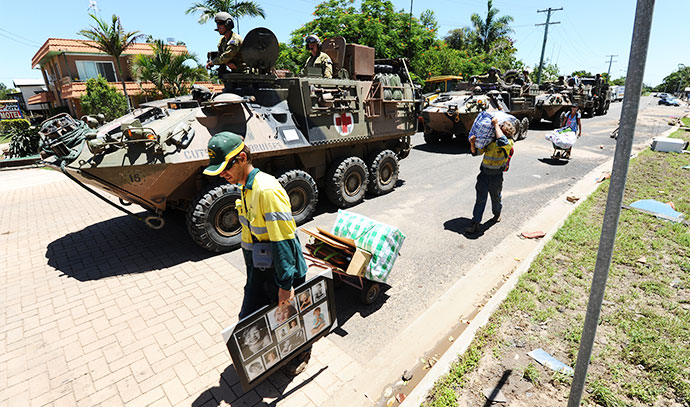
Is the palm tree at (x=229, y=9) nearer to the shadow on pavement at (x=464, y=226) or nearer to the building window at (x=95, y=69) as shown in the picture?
the building window at (x=95, y=69)

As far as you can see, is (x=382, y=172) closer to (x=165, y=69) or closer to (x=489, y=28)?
(x=165, y=69)

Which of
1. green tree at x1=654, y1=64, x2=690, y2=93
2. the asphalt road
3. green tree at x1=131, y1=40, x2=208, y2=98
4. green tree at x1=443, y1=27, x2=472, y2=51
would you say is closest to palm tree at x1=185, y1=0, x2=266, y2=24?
green tree at x1=131, y1=40, x2=208, y2=98

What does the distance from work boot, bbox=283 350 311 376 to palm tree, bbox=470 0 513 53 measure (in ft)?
134

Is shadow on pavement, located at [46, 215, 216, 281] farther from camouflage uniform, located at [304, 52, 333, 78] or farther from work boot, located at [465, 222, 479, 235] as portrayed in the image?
work boot, located at [465, 222, 479, 235]

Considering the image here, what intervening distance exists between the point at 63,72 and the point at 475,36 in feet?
122

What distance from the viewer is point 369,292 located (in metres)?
3.96

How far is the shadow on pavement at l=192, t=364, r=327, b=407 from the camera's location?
2838 millimetres

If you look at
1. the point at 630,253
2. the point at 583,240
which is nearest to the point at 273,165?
the point at 583,240

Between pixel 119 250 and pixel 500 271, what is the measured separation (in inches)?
235

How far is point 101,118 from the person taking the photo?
620 cm

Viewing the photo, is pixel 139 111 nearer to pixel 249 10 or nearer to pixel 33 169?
pixel 33 169

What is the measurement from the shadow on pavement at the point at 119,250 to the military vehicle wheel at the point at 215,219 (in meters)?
0.37

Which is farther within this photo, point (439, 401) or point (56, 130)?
point (56, 130)

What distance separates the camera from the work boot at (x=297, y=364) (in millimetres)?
3031
